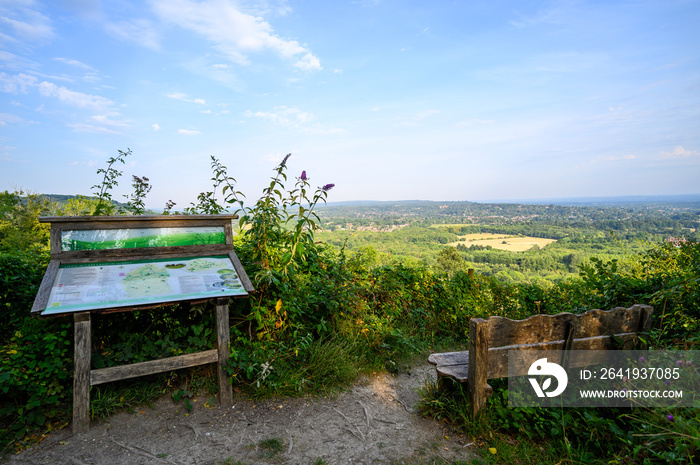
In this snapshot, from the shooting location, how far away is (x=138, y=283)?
3.34 m

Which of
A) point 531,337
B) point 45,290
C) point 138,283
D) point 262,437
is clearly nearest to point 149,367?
point 138,283

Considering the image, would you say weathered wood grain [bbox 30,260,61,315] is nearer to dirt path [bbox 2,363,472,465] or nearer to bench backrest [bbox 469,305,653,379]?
dirt path [bbox 2,363,472,465]

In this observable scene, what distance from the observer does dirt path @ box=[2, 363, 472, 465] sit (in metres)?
2.92

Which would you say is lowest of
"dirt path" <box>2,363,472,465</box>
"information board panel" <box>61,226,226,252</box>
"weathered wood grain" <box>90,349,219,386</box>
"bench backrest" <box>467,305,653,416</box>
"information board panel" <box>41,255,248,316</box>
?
"dirt path" <box>2,363,472,465</box>

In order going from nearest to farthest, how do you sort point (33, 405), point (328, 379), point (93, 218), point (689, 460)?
1. point (689, 460)
2. point (33, 405)
3. point (93, 218)
4. point (328, 379)

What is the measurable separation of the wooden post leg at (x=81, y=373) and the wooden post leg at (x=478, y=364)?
3.51 m

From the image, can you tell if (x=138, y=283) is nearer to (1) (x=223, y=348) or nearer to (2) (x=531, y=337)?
(1) (x=223, y=348)

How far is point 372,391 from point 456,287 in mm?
3244

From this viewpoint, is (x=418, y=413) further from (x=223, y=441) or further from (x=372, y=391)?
(x=223, y=441)

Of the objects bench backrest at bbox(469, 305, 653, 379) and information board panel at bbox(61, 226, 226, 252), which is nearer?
bench backrest at bbox(469, 305, 653, 379)

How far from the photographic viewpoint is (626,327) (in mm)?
3615

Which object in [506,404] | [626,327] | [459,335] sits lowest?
[459,335]

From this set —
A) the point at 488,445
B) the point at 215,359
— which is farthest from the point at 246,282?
the point at 488,445

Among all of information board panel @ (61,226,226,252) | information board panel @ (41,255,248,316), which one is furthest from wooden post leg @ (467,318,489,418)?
information board panel @ (61,226,226,252)
